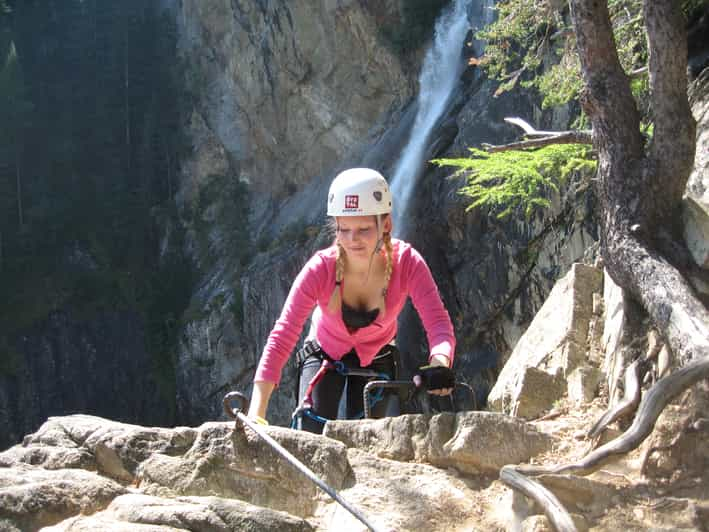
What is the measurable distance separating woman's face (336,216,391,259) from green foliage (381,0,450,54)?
20.9m

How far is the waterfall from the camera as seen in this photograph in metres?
21.0

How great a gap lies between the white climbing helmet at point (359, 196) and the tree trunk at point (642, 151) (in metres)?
1.50

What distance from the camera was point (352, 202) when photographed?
4.36 meters

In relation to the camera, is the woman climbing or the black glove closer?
the black glove

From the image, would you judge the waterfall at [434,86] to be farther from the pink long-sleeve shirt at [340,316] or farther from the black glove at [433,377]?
the black glove at [433,377]

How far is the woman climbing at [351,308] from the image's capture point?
4.14 m

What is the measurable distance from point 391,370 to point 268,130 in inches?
1013

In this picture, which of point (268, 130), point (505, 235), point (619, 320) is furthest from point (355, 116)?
point (619, 320)

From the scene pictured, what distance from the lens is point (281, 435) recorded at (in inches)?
143

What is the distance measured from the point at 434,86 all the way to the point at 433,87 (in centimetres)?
4

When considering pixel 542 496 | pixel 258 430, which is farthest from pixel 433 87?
pixel 542 496

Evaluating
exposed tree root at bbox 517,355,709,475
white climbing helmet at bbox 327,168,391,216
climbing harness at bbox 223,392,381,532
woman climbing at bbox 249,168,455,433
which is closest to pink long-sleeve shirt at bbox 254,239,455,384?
woman climbing at bbox 249,168,455,433

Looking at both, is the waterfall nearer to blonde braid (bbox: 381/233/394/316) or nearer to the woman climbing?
the woman climbing

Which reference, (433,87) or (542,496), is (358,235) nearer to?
(542,496)
